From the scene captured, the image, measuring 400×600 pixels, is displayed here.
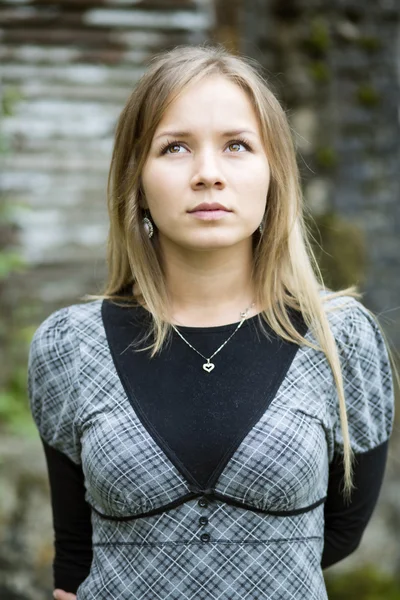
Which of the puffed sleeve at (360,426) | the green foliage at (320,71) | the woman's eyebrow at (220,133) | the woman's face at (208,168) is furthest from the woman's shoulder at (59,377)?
the green foliage at (320,71)

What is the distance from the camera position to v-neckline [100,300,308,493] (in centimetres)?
175

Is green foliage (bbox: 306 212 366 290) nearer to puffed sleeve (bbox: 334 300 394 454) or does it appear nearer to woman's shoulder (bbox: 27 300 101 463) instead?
puffed sleeve (bbox: 334 300 394 454)

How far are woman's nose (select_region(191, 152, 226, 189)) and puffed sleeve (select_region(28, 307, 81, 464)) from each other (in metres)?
0.48

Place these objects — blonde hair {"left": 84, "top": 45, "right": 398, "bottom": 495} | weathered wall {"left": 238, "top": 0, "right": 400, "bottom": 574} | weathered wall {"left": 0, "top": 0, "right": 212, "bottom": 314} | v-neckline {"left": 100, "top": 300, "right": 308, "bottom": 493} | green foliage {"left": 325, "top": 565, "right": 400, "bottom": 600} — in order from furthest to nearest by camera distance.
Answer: weathered wall {"left": 238, "top": 0, "right": 400, "bottom": 574} < weathered wall {"left": 0, "top": 0, "right": 212, "bottom": 314} < green foliage {"left": 325, "top": 565, "right": 400, "bottom": 600} < blonde hair {"left": 84, "top": 45, "right": 398, "bottom": 495} < v-neckline {"left": 100, "top": 300, "right": 308, "bottom": 493}

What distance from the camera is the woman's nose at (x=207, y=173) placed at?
176cm

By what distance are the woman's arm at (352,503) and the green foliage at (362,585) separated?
6.91 feet

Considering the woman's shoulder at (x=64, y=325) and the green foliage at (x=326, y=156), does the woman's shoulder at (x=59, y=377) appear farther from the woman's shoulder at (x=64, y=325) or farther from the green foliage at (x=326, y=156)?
the green foliage at (x=326, y=156)

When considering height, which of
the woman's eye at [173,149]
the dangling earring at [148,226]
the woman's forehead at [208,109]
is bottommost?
the dangling earring at [148,226]

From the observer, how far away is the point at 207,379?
1.86m

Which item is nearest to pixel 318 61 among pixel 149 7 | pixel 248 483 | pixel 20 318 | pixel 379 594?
pixel 149 7

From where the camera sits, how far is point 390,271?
488 cm

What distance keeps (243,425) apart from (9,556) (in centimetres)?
191

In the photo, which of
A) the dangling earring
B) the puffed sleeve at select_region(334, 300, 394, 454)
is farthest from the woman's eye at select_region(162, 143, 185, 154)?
the puffed sleeve at select_region(334, 300, 394, 454)

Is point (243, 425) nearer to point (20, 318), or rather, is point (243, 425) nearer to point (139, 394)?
point (139, 394)
